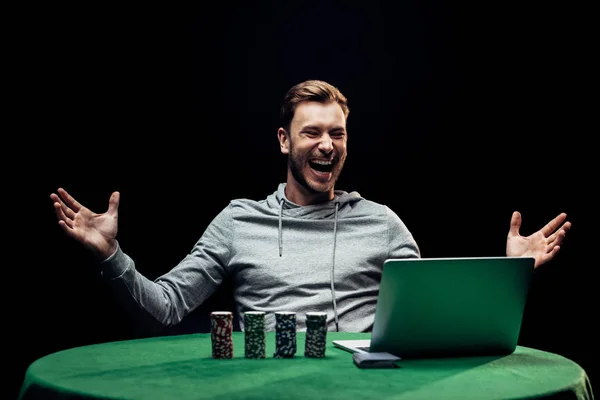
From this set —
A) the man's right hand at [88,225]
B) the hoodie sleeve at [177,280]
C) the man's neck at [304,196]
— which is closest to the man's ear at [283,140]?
the man's neck at [304,196]

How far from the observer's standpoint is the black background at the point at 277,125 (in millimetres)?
2928

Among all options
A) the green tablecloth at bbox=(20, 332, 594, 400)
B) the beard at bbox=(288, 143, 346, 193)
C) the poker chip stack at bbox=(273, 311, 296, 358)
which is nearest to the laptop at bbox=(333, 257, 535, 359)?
the green tablecloth at bbox=(20, 332, 594, 400)

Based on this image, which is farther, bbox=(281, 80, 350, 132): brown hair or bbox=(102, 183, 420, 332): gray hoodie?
bbox=(281, 80, 350, 132): brown hair

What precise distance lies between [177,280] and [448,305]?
52.9 inches

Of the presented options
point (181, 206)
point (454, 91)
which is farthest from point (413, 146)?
point (181, 206)

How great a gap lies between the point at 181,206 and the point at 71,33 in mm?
871

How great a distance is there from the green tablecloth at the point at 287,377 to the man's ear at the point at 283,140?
1.29 meters

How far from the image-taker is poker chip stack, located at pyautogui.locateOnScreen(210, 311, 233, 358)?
1.79 meters

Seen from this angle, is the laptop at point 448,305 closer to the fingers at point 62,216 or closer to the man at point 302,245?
the man at point 302,245

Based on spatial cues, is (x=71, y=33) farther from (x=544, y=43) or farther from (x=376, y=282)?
(x=544, y=43)

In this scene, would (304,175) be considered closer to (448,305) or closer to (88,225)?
(88,225)

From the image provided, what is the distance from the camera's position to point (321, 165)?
2.91 m

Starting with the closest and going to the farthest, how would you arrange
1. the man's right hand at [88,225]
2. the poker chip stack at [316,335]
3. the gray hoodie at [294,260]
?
the poker chip stack at [316,335] < the man's right hand at [88,225] < the gray hoodie at [294,260]

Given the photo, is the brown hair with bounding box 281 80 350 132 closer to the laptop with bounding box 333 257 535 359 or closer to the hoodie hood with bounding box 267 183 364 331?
the hoodie hood with bounding box 267 183 364 331
